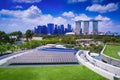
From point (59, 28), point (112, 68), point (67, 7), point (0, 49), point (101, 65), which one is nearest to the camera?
point (112, 68)

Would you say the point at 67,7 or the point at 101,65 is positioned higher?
the point at 67,7

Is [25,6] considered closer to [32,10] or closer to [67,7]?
[32,10]

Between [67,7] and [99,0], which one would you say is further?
[67,7]

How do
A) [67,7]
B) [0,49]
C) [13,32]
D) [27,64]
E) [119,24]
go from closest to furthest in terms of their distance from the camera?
1. [27,64]
2. [0,49]
3. [67,7]
4. [119,24]
5. [13,32]

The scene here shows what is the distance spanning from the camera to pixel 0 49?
14.2m

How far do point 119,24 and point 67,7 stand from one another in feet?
32.3

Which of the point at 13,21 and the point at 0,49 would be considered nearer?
the point at 0,49

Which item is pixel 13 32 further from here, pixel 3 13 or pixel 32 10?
pixel 32 10

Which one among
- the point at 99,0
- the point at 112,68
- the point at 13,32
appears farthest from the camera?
the point at 13,32

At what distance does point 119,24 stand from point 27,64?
65.3 ft

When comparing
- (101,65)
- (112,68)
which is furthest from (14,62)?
(112,68)

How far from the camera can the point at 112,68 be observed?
713 cm

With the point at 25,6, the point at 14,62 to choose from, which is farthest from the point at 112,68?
the point at 25,6

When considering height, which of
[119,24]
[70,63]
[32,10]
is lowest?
[70,63]
